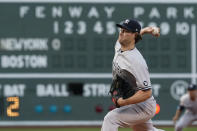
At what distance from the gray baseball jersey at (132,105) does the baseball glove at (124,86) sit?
0.05m

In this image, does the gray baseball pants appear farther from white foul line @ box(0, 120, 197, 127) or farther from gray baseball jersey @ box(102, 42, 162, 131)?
white foul line @ box(0, 120, 197, 127)

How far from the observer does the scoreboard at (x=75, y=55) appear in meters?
15.0

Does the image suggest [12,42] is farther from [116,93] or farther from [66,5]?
[116,93]

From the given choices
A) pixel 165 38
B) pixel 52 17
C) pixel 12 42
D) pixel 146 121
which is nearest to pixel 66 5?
pixel 52 17

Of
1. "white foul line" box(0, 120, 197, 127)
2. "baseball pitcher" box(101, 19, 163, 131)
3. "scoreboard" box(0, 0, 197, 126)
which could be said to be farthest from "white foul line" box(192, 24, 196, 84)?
"baseball pitcher" box(101, 19, 163, 131)

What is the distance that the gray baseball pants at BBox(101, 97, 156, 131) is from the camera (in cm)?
644

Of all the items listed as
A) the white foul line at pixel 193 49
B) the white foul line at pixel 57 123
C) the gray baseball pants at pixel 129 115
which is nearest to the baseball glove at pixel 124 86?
the gray baseball pants at pixel 129 115

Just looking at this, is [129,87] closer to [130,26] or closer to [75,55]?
[130,26]

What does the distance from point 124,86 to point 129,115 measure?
30 cm

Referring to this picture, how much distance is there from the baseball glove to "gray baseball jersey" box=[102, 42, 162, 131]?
0.16 feet

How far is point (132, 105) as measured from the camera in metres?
6.57

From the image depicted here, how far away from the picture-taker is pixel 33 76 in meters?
15.2

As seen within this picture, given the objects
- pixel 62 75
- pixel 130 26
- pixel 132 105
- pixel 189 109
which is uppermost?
pixel 130 26

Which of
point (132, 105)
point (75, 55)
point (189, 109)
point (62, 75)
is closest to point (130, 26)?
point (132, 105)
